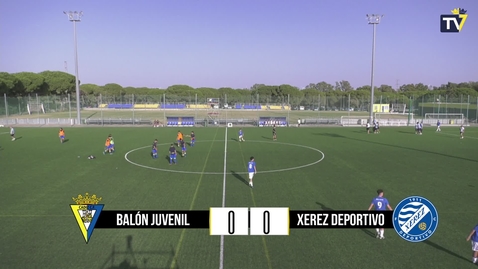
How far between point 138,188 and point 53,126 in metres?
42.1

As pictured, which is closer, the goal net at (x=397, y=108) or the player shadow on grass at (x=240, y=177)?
the player shadow on grass at (x=240, y=177)

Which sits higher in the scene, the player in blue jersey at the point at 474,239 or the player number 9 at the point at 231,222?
the player number 9 at the point at 231,222

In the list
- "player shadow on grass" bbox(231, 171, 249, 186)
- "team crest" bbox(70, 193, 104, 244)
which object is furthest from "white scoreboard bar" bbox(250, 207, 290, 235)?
"player shadow on grass" bbox(231, 171, 249, 186)

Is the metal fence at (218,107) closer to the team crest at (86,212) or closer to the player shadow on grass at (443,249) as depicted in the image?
the player shadow on grass at (443,249)

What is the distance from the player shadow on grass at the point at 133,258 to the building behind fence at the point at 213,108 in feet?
140

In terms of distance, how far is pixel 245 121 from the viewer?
56281 mm

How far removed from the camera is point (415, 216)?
6758mm

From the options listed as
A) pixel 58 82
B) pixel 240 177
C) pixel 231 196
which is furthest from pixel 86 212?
pixel 58 82

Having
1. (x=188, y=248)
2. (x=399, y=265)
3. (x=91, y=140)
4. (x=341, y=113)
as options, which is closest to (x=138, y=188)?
(x=188, y=248)

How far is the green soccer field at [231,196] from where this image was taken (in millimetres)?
9828

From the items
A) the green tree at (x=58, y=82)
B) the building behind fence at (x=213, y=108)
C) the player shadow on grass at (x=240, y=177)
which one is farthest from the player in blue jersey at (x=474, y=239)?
the green tree at (x=58, y=82)

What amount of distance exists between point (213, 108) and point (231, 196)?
68197 mm

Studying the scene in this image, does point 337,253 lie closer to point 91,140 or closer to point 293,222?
point 293,222

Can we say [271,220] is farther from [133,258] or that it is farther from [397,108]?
[397,108]
